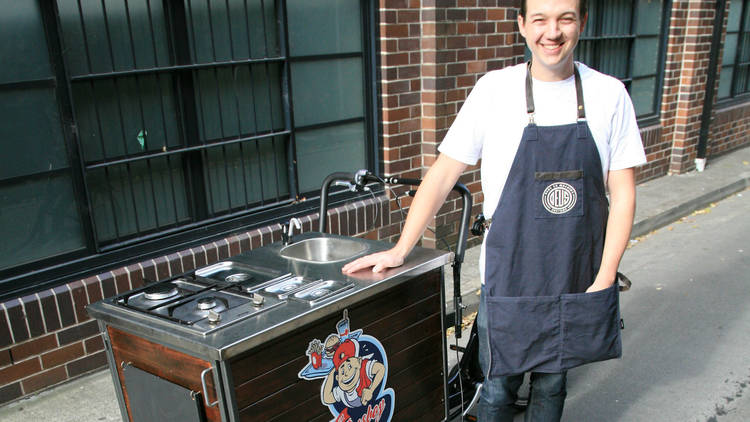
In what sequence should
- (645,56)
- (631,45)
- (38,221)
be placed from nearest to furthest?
(38,221) → (631,45) → (645,56)

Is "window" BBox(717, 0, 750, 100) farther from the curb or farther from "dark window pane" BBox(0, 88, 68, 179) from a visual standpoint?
"dark window pane" BBox(0, 88, 68, 179)

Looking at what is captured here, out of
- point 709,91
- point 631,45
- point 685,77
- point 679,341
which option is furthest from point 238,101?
point 709,91

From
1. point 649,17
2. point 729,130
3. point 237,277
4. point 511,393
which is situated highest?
point 649,17

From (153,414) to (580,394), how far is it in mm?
2503

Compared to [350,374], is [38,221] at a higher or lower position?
higher

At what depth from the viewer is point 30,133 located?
135 inches

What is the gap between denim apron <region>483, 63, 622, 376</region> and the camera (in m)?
2.20

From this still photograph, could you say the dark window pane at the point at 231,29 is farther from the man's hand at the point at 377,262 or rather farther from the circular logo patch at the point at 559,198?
the circular logo patch at the point at 559,198

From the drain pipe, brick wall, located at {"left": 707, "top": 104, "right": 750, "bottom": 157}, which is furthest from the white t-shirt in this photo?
brick wall, located at {"left": 707, "top": 104, "right": 750, "bottom": 157}

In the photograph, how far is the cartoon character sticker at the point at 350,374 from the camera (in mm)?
2279

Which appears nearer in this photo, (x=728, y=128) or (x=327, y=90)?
(x=327, y=90)

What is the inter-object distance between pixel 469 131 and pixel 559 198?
423 mm

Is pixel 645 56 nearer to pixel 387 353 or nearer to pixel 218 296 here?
pixel 387 353

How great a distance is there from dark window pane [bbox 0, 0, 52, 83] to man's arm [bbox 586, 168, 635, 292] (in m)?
Answer: 3.01
